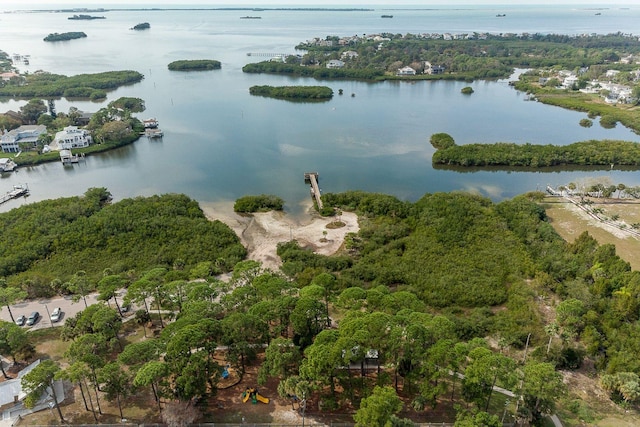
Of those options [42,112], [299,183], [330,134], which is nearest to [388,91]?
[330,134]

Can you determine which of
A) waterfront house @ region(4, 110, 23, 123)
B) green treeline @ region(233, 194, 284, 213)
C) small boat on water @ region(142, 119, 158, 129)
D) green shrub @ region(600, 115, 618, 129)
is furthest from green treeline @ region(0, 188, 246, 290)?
green shrub @ region(600, 115, 618, 129)

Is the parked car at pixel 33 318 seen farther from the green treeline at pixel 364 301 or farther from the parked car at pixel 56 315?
the green treeline at pixel 364 301

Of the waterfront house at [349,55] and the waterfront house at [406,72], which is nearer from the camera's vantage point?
the waterfront house at [406,72]

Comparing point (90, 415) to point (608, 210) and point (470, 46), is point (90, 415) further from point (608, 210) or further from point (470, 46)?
point (470, 46)

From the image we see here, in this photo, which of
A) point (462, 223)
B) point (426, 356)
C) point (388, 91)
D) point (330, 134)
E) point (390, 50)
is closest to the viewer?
point (426, 356)

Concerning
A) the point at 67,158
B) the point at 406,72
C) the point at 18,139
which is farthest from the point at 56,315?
the point at 406,72

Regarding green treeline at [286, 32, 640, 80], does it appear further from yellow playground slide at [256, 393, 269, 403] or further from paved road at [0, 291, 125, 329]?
yellow playground slide at [256, 393, 269, 403]

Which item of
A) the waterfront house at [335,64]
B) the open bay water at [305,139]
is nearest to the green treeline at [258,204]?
the open bay water at [305,139]
